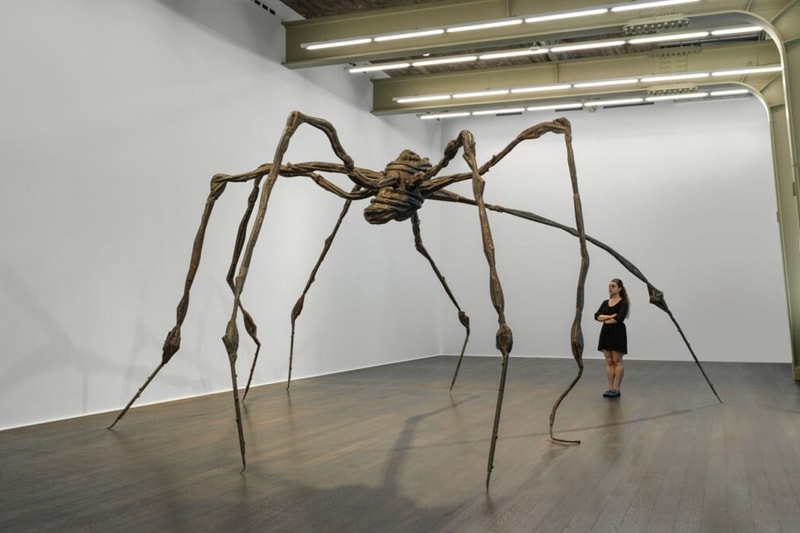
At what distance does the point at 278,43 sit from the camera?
8602mm

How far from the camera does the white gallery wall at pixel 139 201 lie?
5.32 m

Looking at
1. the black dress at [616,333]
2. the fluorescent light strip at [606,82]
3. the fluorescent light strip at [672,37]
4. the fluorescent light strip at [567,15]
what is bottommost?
the black dress at [616,333]

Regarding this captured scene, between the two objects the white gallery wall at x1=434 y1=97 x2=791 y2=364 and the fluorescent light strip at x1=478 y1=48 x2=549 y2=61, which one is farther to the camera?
the white gallery wall at x1=434 y1=97 x2=791 y2=364

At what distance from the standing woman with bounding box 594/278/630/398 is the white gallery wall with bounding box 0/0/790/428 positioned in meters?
3.79

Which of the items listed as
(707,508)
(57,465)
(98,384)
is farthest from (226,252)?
(707,508)

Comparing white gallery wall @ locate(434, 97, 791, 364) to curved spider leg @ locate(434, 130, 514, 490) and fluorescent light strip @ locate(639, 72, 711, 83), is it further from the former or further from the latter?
curved spider leg @ locate(434, 130, 514, 490)

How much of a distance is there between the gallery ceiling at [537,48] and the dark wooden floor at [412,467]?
12.7 feet

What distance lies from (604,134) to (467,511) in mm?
10417

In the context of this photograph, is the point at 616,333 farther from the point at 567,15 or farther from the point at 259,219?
the point at 259,219

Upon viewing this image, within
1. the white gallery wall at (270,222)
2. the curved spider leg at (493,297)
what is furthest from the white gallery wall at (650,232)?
the curved spider leg at (493,297)

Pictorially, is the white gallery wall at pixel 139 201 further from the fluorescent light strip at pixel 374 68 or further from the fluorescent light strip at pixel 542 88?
the fluorescent light strip at pixel 542 88

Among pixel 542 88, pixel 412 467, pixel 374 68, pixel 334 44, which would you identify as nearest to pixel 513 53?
pixel 542 88

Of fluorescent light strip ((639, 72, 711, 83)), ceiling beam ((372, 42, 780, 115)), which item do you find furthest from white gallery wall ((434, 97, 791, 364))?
fluorescent light strip ((639, 72, 711, 83))

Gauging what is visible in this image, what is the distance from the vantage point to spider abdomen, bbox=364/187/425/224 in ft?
13.6
